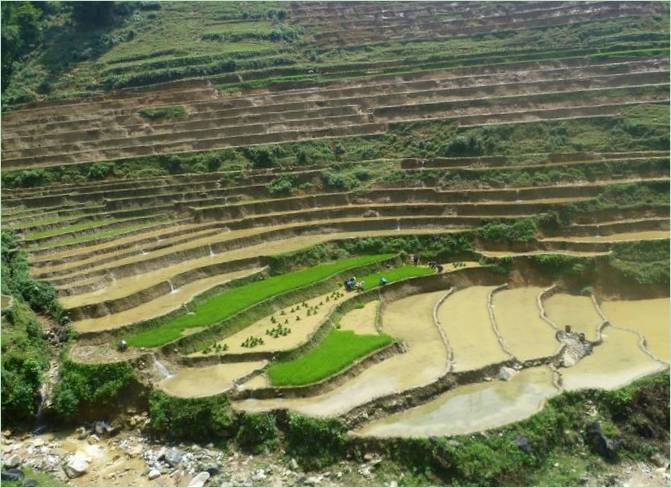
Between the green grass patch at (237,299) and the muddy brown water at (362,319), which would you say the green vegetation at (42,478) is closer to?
the green grass patch at (237,299)

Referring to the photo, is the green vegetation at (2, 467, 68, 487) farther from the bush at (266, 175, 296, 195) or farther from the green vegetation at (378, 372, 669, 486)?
the bush at (266, 175, 296, 195)

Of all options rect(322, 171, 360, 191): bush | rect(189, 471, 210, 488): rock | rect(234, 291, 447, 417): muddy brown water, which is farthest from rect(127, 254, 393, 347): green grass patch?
rect(322, 171, 360, 191): bush

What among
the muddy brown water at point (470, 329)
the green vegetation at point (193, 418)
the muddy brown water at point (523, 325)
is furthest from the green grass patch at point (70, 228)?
the muddy brown water at point (523, 325)

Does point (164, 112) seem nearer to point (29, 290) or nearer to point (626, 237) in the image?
point (29, 290)

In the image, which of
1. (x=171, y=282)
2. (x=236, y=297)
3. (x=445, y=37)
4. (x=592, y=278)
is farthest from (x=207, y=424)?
(x=445, y=37)

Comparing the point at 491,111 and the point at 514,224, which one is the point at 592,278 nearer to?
the point at 514,224
